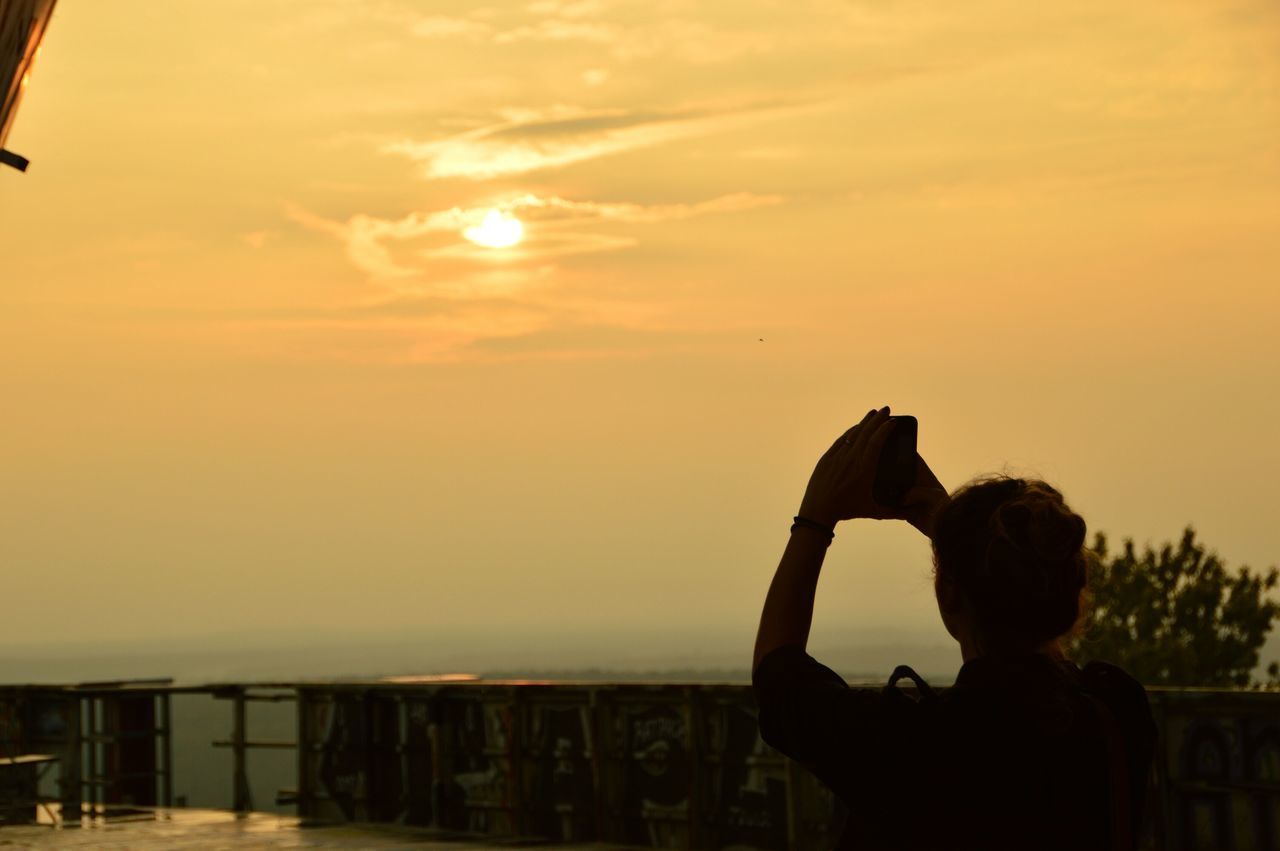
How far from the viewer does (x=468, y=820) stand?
84.4 feet

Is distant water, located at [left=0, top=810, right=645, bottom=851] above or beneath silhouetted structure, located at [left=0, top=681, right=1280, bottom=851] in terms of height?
beneath

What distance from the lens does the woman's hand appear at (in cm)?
300

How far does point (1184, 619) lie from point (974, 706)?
106 m

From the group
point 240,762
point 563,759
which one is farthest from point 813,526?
point 240,762

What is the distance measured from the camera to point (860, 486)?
119 inches

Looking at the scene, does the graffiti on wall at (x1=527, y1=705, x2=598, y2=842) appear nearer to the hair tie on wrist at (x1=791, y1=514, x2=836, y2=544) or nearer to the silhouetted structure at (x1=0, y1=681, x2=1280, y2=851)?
the silhouetted structure at (x1=0, y1=681, x2=1280, y2=851)

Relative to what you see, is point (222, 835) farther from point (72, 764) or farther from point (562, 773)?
point (72, 764)

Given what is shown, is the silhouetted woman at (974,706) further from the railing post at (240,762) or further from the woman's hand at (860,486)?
the railing post at (240,762)

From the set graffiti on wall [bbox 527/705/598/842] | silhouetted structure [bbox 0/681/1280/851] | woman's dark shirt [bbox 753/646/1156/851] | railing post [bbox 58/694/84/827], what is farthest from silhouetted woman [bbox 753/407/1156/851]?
railing post [bbox 58/694/84/827]

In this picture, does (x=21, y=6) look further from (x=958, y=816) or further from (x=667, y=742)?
(x=958, y=816)

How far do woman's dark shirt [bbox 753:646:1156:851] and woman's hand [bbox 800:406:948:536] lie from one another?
24 centimetres

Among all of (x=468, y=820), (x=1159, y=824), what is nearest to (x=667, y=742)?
(x=468, y=820)

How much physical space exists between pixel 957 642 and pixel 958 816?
288 millimetres

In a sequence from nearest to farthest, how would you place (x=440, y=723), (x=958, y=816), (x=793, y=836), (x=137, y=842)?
(x=958, y=816) < (x=793, y=836) < (x=137, y=842) < (x=440, y=723)
